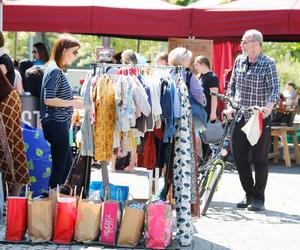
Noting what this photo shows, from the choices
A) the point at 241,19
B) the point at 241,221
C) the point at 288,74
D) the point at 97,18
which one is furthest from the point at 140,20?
the point at 288,74

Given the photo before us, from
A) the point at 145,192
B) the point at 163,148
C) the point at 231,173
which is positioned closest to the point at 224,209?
the point at 145,192

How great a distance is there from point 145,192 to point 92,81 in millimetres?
3590

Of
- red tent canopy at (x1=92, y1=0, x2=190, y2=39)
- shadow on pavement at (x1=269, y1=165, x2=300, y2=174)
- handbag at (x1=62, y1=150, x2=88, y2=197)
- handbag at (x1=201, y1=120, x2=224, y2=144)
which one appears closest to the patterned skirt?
handbag at (x1=62, y1=150, x2=88, y2=197)

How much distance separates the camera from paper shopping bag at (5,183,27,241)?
6983 millimetres

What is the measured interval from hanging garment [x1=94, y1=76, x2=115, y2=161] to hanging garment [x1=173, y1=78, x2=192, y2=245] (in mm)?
585

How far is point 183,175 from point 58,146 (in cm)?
169

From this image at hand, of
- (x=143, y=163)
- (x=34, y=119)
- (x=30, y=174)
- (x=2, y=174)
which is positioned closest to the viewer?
(x=143, y=163)

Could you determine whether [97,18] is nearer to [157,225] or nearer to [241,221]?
[241,221]

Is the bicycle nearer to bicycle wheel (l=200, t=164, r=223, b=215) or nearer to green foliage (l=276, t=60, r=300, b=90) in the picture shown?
bicycle wheel (l=200, t=164, r=223, b=215)

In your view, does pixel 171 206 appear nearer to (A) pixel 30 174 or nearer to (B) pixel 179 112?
(B) pixel 179 112

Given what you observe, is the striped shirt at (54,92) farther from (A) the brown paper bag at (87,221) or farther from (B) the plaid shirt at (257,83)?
(B) the plaid shirt at (257,83)

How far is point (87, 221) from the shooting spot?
7.01 meters

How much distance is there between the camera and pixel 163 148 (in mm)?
7531

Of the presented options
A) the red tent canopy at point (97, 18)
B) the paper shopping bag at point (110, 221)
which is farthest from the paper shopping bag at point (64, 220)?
the red tent canopy at point (97, 18)
